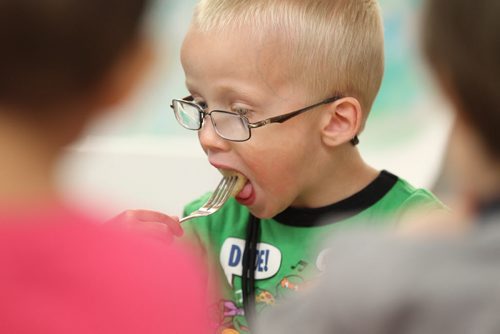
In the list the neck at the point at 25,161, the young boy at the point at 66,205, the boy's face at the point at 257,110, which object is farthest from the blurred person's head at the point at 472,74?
the boy's face at the point at 257,110

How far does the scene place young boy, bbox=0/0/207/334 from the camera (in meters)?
0.63

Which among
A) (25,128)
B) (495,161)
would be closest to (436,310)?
(495,161)

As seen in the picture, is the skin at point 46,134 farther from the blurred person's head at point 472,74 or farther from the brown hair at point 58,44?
the blurred person's head at point 472,74

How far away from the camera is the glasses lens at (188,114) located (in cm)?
118

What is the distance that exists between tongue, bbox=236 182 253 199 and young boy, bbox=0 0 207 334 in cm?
43

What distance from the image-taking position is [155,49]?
83 centimetres

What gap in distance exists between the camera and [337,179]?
1252mm

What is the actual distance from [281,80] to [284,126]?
0.07m

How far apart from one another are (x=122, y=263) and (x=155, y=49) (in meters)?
0.28

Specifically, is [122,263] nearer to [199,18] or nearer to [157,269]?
[157,269]

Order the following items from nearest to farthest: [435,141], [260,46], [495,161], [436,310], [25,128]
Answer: [436,310] < [495,161] < [25,128] < [260,46] < [435,141]

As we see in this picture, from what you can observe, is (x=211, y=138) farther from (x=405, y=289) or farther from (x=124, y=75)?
(x=405, y=289)

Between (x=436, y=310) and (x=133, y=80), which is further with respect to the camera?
(x=133, y=80)

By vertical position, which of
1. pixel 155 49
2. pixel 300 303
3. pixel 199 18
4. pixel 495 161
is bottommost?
pixel 300 303
